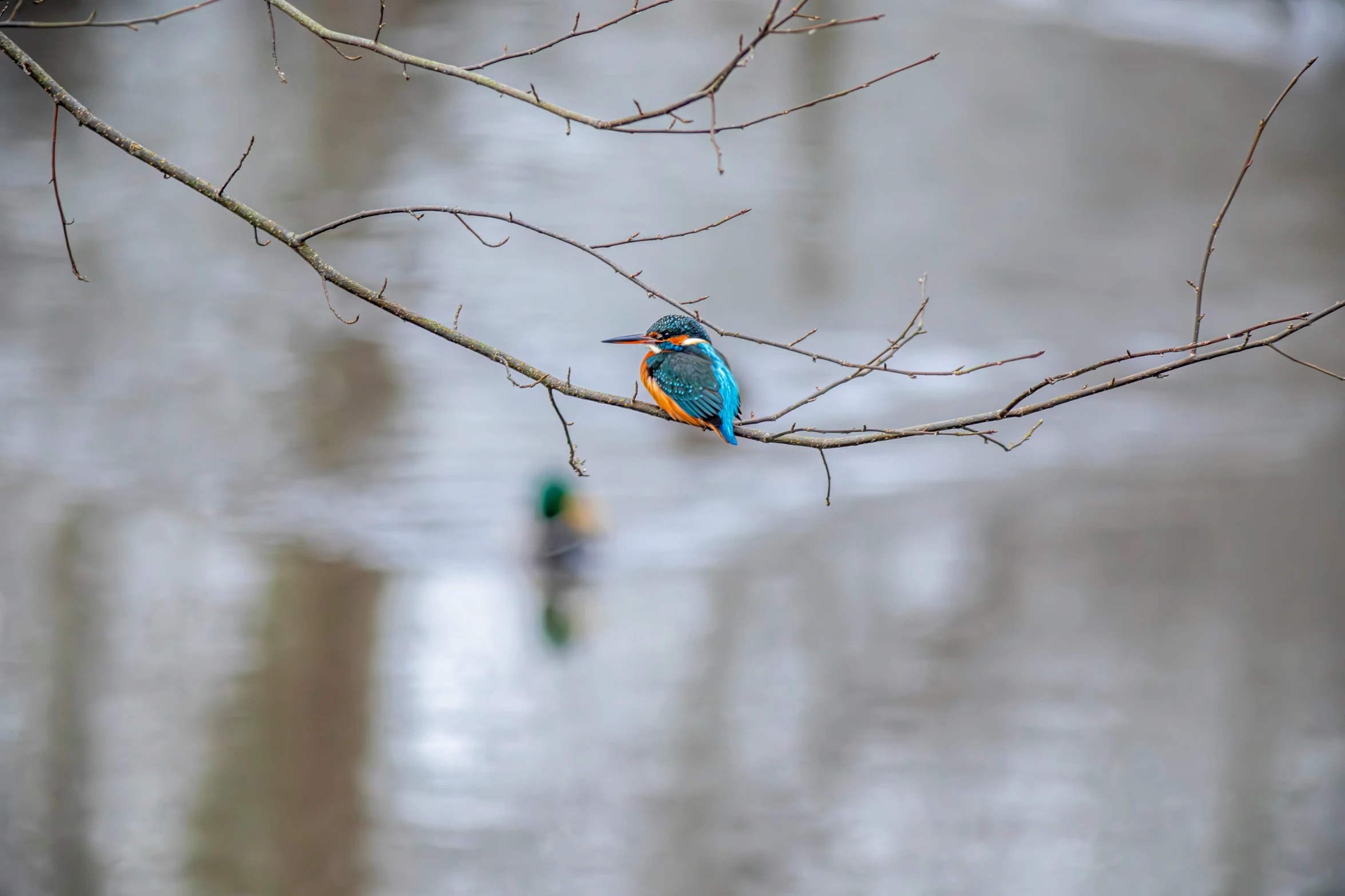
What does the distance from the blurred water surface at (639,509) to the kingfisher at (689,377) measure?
2165 mm

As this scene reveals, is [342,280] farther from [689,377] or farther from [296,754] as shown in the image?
[296,754]

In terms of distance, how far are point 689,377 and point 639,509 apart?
310 cm

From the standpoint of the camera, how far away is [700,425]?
2881mm

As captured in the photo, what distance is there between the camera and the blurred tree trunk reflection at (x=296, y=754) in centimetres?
411

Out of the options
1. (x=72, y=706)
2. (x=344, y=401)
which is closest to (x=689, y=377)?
(x=72, y=706)

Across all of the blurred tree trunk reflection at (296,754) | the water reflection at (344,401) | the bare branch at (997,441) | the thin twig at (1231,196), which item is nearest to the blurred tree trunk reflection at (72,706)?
the blurred tree trunk reflection at (296,754)

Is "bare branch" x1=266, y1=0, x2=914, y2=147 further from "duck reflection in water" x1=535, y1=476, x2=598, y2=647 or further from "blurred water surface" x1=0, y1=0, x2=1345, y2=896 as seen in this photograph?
"duck reflection in water" x1=535, y1=476, x2=598, y2=647

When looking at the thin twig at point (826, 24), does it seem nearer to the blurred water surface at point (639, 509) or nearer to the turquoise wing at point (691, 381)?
the turquoise wing at point (691, 381)

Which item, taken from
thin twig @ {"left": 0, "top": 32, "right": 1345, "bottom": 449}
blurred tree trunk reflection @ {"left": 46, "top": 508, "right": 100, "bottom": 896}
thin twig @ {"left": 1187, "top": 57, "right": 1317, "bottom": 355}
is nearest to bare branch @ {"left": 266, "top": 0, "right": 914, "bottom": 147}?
thin twig @ {"left": 0, "top": 32, "right": 1345, "bottom": 449}

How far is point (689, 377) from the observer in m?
2.83

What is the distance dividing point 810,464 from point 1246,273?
4.00 metres

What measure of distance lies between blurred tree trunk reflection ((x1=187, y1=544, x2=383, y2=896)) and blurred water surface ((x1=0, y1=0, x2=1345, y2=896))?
0.06ft

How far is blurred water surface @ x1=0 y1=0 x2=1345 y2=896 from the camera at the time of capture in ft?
14.5

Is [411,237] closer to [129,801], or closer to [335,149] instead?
[335,149]
